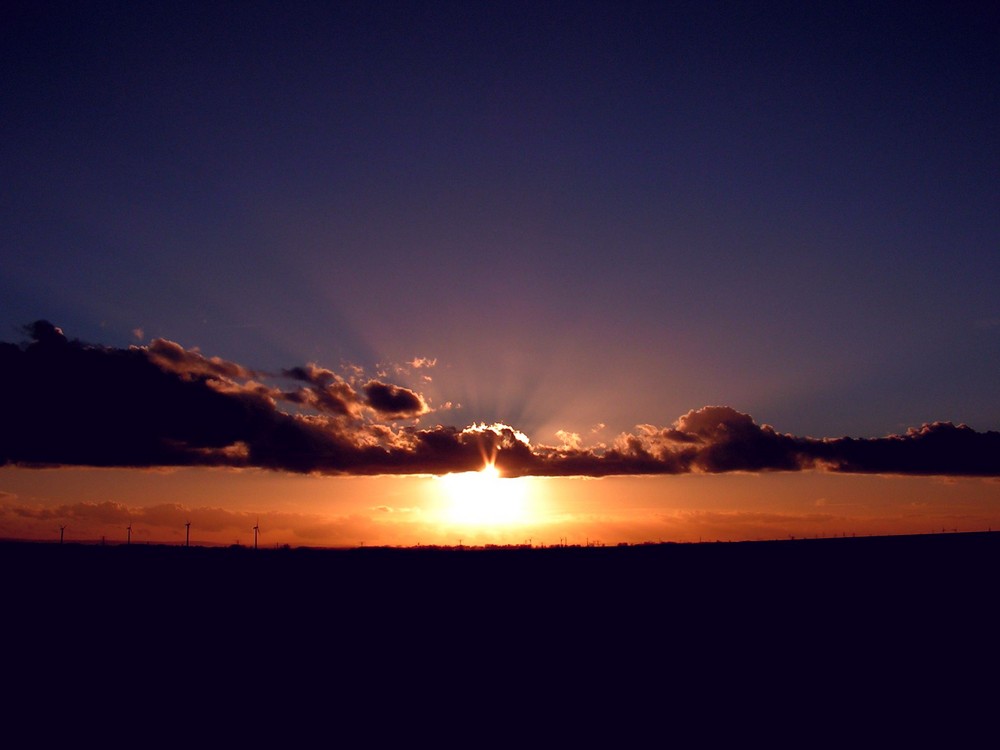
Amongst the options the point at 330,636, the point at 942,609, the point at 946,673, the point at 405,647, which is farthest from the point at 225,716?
the point at 942,609

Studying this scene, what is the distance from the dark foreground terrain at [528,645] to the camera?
3888 centimetres

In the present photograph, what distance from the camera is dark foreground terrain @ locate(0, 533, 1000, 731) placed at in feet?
128

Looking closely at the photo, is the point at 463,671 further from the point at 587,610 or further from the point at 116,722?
the point at 587,610

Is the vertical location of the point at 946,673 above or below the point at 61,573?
below

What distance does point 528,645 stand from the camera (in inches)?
2120

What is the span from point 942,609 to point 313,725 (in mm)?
63422

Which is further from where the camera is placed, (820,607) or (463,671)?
(820,607)


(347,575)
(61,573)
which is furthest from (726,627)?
(61,573)

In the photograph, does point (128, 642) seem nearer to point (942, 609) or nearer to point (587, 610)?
point (587, 610)

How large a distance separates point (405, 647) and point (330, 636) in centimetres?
847

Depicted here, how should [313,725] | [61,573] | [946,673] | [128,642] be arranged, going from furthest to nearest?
[61,573]
[128,642]
[946,673]
[313,725]

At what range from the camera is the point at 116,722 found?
115 feet

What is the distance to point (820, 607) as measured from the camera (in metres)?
75.9

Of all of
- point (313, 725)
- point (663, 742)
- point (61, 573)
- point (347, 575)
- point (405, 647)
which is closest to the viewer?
point (663, 742)
